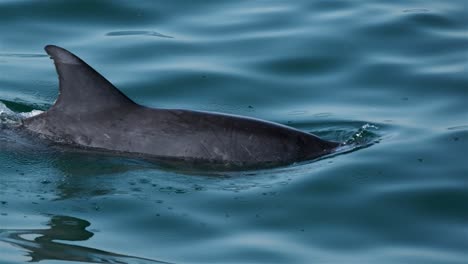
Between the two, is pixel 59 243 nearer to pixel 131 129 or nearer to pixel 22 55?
pixel 131 129

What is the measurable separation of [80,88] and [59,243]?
80.7 inches

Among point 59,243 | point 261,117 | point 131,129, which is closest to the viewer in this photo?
point 59,243

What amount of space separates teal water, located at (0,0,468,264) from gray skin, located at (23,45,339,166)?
166mm

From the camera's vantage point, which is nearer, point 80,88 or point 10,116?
point 80,88

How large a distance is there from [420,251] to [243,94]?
4.65 m

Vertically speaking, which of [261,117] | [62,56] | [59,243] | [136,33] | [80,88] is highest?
[136,33]

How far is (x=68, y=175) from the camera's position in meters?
10.1

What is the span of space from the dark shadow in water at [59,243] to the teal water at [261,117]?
0.02 m

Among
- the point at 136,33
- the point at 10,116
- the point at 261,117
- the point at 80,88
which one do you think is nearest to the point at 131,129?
the point at 80,88

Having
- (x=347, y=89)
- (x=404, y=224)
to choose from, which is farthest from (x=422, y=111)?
(x=404, y=224)

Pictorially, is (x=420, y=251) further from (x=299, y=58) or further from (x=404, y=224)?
(x=299, y=58)

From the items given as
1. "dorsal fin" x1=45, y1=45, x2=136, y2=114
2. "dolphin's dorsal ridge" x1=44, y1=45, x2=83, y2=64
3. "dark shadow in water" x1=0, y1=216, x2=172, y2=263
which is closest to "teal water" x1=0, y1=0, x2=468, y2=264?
"dark shadow in water" x1=0, y1=216, x2=172, y2=263

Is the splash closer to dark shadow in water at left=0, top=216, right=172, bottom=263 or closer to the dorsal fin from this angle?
the dorsal fin

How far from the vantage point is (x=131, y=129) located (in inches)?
416
